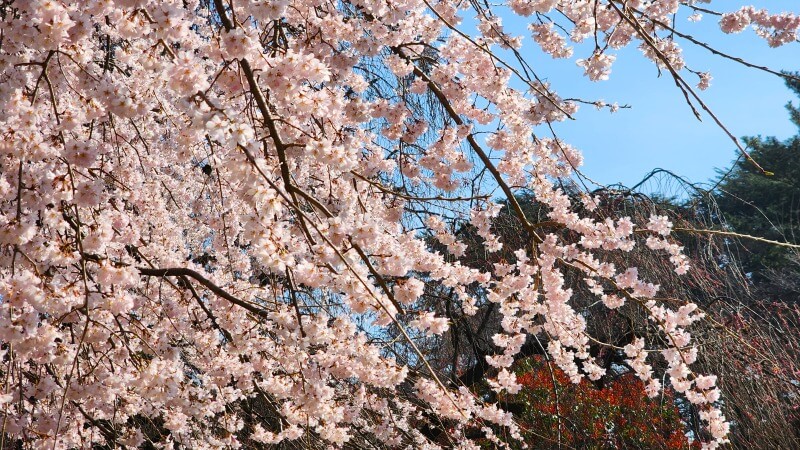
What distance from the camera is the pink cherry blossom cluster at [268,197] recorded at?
6.45 feet

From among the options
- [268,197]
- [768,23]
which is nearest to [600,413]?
[768,23]

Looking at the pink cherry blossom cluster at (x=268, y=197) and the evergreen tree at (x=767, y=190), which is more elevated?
the evergreen tree at (x=767, y=190)

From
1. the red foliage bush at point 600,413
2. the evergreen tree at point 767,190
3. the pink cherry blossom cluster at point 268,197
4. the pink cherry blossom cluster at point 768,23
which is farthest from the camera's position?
the evergreen tree at point 767,190

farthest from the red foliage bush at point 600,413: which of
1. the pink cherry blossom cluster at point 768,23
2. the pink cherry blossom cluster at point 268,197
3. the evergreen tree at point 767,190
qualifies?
the evergreen tree at point 767,190

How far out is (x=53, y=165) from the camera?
2.30 m

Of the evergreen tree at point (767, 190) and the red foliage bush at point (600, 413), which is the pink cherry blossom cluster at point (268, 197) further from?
the evergreen tree at point (767, 190)

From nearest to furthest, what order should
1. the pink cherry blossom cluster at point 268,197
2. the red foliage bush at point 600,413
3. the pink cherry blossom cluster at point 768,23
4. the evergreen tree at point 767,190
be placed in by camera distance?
1. the pink cherry blossom cluster at point 268,197
2. the pink cherry blossom cluster at point 768,23
3. the red foliage bush at point 600,413
4. the evergreen tree at point 767,190

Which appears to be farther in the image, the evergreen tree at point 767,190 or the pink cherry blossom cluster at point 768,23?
the evergreen tree at point 767,190

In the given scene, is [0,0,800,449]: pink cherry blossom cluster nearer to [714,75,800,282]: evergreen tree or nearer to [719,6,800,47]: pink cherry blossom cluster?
[719,6,800,47]: pink cherry blossom cluster

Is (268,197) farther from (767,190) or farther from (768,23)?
(767,190)

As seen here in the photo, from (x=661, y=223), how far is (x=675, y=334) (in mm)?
536

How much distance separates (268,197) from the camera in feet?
6.23

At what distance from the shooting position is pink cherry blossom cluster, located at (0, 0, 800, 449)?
77.4 inches

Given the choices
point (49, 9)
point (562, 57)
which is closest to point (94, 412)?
point (49, 9)
